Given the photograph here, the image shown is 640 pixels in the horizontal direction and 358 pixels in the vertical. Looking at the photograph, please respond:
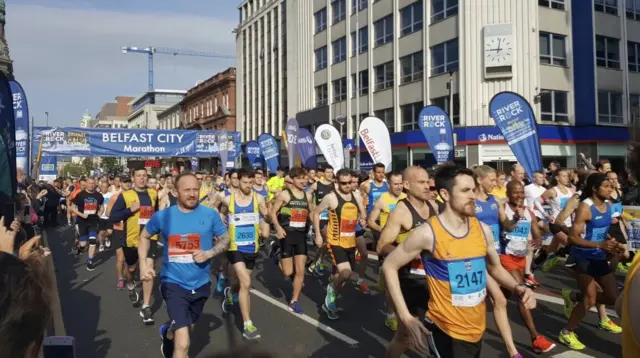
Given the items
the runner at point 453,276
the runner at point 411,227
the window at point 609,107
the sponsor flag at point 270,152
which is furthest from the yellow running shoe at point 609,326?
the window at point 609,107

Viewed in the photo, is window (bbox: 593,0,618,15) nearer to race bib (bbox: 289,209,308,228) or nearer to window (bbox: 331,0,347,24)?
window (bbox: 331,0,347,24)

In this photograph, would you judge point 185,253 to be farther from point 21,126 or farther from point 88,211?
point 88,211

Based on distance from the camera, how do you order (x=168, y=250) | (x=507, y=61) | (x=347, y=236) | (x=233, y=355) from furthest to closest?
(x=507, y=61) < (x=347, y=236) < (x=168, y=250) < (x=233, y=355)

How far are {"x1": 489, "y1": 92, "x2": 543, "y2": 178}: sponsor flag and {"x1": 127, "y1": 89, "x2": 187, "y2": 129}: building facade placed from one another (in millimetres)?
99078

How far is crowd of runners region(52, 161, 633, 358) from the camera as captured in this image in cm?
370

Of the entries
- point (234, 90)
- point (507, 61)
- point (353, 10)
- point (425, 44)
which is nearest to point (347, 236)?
point (507, 61)

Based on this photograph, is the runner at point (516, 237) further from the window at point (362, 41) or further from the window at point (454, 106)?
the window at point (362, 41)

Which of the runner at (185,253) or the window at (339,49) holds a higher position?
the window at (339,49)

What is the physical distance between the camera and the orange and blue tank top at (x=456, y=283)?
3.65 metres

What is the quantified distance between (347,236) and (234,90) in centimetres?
5835

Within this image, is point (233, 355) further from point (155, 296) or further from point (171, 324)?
point (155, 296)

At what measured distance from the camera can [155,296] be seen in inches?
353

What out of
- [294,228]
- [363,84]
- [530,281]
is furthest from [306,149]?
[363,84]

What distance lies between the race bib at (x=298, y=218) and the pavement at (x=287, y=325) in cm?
117
